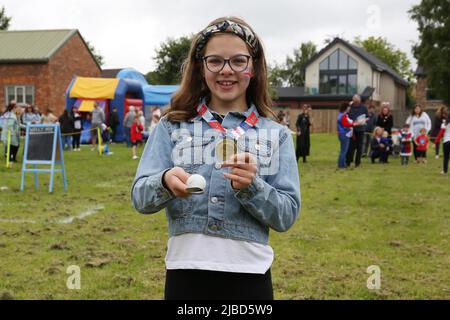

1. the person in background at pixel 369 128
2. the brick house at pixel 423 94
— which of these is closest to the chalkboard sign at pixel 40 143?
the person in background at pixel 369 128

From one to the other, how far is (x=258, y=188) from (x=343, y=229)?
5.77 m

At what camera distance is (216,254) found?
2.07 m

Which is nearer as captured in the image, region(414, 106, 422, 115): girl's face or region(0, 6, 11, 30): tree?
region(414, 106, 422, 115): girl's face

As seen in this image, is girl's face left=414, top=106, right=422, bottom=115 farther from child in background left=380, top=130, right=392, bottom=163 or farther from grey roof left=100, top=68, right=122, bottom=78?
grey roof left=100, top=68, right=122, bottom=78

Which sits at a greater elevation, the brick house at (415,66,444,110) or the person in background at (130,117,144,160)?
the brick house at (415,66,444,110)

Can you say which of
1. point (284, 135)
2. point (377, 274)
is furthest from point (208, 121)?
point (377, 274)

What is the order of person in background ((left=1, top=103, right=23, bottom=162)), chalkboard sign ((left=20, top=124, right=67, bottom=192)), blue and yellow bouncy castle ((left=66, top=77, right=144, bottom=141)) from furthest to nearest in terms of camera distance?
blue and yellow bouncy castle ((left=66, top=77, right=144, bottom=141)), person in background ((left=1, top=103, right=23, bottom=162)), chalkboard sign ((left=20, top=124, right=67, bottom=192))

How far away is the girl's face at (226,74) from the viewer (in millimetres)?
2137

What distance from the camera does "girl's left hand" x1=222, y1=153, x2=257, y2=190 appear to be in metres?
1.82

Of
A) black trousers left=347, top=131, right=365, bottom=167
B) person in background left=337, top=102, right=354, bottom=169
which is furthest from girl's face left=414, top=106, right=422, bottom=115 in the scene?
person in background left=337, top=102, right=354, bottom=169

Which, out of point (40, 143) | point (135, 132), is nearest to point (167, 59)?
point (135, 132)

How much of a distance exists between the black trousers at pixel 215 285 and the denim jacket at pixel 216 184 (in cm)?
15

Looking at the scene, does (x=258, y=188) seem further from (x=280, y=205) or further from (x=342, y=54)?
(x=342, y=54)

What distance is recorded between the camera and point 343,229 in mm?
7441
